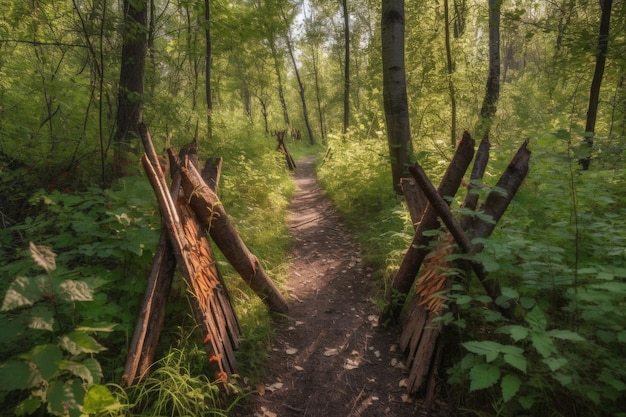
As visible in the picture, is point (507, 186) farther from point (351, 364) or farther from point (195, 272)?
point (195, 272)

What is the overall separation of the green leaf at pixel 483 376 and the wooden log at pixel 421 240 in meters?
1.25

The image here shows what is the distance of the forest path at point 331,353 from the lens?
272 centimetres

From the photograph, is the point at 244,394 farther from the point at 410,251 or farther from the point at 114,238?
the point at 410,251

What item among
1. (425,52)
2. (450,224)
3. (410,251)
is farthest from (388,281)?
(425,52)

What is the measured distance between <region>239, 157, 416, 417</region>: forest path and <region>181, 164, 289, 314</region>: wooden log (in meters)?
0.37

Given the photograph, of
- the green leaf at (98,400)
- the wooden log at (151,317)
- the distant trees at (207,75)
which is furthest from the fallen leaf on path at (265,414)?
the distant trees at (207,75)

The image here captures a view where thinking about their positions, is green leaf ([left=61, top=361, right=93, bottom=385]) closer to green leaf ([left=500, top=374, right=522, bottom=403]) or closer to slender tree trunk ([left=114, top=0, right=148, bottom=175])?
green leaf ([left=500, top=374, right=522, bottom=403])

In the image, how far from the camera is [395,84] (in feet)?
19.1

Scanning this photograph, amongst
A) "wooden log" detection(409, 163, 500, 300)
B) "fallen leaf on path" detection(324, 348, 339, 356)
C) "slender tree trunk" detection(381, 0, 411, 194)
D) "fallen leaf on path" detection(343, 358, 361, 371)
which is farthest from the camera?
"slender tree trunk" detection(381, 0, 411, 194)

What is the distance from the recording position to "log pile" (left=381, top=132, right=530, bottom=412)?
2688 mm

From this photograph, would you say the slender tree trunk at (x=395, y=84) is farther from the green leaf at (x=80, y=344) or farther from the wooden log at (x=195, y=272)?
the green leaf at (x=80, y=344)

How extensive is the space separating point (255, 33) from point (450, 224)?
5806 millimetres

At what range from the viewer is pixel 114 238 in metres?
2.85

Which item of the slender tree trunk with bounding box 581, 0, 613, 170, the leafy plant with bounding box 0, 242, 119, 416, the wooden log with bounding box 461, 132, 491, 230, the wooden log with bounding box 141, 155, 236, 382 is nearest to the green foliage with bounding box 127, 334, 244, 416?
the wooden log with bounding box 141, 155, 236, 382
